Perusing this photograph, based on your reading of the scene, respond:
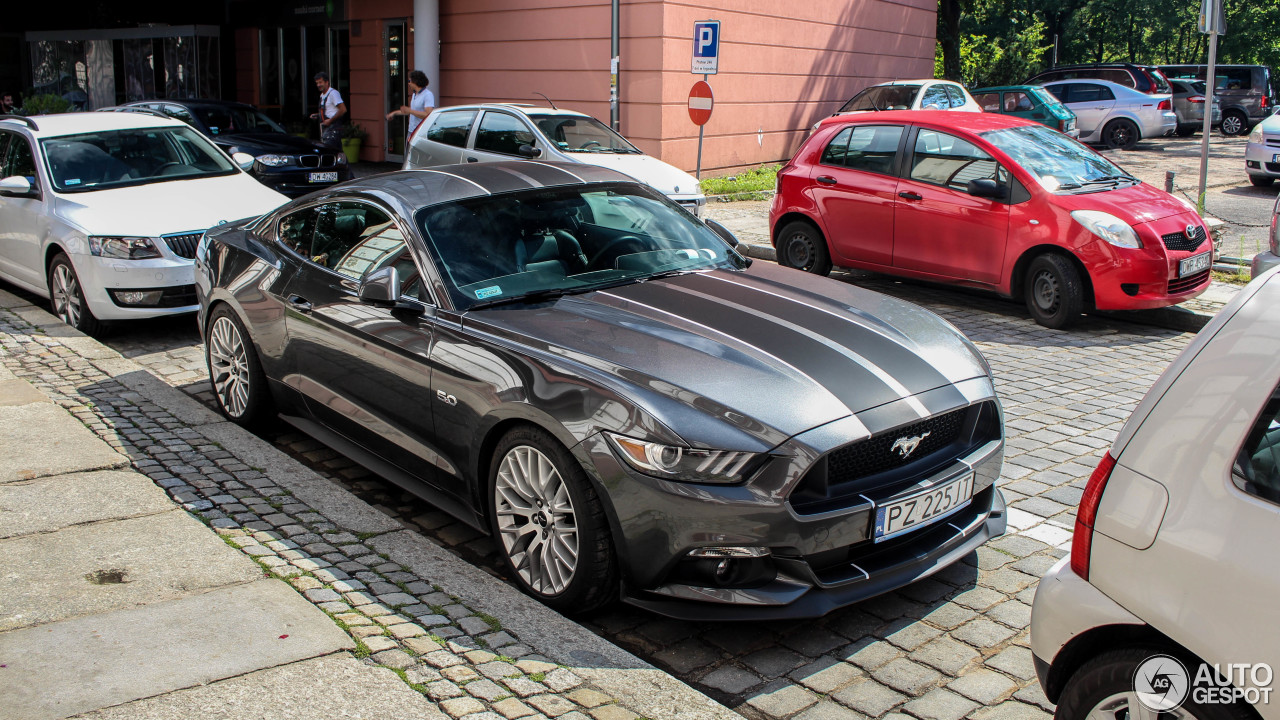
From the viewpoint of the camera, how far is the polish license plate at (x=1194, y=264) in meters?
8.55

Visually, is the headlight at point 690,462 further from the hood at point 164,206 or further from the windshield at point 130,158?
the windshield at point 130,158

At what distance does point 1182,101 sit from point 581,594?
29132 millimetres

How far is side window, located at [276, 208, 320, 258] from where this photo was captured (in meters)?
5.82

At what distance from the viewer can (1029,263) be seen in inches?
354

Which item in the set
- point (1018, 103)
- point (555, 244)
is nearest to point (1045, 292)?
point (555, 244)

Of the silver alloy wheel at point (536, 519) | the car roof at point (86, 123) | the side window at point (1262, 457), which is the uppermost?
the car roof at point (86, 123)

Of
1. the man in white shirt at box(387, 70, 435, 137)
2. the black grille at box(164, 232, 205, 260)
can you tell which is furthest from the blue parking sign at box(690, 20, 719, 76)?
the black grille at box(164, 232, 205, 260)

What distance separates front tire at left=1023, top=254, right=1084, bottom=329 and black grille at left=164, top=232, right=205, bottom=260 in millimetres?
6556

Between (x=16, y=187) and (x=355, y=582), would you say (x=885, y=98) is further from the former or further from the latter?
(x=355, y=582)

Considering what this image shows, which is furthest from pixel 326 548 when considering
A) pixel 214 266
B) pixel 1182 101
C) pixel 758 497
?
pixel 1182 101

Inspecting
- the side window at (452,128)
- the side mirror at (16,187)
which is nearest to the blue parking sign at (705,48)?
the side window at (452,128)

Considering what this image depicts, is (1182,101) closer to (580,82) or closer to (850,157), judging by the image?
(580,82)

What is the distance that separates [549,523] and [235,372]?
297 centimetres

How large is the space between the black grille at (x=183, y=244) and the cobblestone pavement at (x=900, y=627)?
8.91ft
